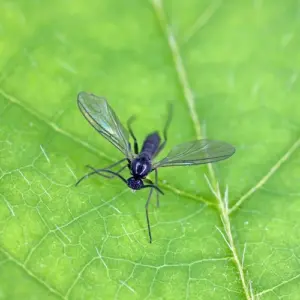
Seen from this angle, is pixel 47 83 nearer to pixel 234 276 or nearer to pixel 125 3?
pixel 125 3

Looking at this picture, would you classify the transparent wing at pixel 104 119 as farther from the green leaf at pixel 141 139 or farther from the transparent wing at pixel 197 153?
the transparent wing at pixel 197 153

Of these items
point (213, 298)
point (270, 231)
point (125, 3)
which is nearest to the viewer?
point (213, 298)

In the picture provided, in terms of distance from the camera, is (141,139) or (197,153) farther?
(141,139)

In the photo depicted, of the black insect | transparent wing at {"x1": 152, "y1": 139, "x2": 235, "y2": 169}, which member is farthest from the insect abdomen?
Answer: transparent wing at {"x1": 152, "y1": 139, "x2": 235, "y2": 169}

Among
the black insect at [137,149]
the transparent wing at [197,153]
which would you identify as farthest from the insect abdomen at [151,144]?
the transparent wing at [197,153]

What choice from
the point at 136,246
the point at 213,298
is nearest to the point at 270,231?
the point at 213,298

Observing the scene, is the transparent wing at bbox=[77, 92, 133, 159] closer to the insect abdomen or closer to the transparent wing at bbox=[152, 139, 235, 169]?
the insect abdomen

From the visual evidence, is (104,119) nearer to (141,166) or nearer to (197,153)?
(141,166)

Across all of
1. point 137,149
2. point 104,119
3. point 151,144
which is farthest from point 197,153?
point 104,119
